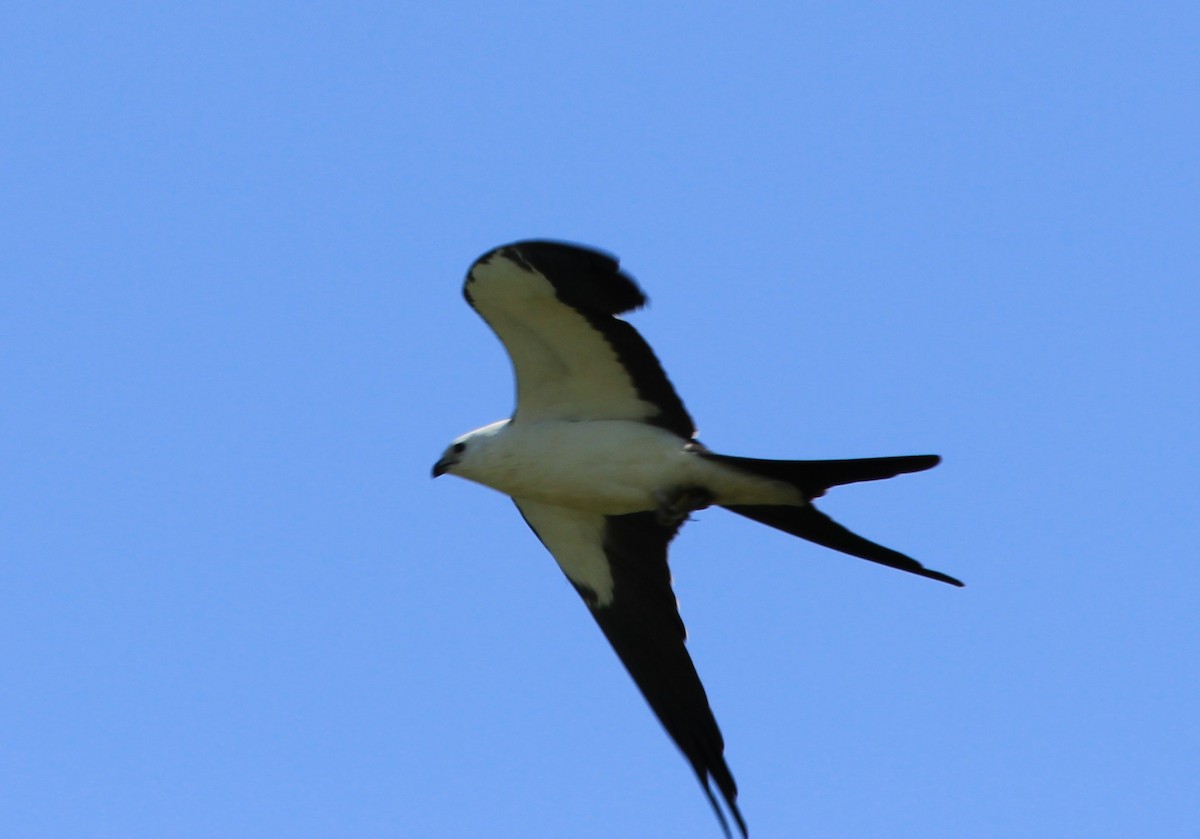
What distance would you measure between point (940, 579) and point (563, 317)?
8.08ft

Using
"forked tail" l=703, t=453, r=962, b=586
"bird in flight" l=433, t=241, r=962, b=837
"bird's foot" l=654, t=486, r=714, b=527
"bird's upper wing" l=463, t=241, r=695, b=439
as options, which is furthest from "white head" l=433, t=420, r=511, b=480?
"forked tail" l=703, t=453, r=962, b=586

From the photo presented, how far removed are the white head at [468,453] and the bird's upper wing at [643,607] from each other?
674 mm

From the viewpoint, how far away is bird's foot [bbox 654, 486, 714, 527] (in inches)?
349

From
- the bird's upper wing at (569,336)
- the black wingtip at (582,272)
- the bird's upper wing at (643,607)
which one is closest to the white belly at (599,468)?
the bird's upper wing at (569,336)

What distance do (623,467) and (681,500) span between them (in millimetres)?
379

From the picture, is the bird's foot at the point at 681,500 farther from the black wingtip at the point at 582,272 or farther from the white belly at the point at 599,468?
the black wingtip at the point at 582,272

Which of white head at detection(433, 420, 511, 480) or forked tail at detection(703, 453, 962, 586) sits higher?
white head at detection(433, 420, 511, 480)

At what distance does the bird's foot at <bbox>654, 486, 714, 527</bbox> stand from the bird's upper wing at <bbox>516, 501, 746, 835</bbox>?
67 centimetres

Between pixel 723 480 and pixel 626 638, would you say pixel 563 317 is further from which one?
pixel 626 638

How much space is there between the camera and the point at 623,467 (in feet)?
29.3

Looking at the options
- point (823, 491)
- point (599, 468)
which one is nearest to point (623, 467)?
point (599, 468)

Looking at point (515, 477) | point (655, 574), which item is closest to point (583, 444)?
point (515, 477)

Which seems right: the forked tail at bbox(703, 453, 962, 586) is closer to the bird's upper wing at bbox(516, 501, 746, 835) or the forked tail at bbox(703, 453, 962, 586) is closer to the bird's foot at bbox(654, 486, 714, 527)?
the bird's foot at bbox(654, 486, 714, 527)

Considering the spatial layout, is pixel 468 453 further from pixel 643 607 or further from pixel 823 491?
pixel 823 491
